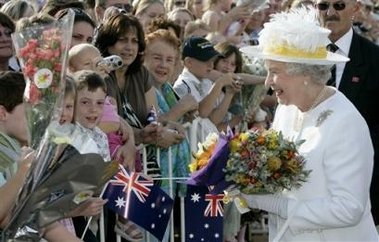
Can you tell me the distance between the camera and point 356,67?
26.3ft

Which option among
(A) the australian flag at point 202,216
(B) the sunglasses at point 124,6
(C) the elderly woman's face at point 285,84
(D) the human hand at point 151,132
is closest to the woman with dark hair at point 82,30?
(D) the human hand at point 151,132

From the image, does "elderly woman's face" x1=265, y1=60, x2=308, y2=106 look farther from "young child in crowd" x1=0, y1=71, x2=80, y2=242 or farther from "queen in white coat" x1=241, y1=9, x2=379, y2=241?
"young child in crowd" x1=0, y1=71, x2=80, y2=242

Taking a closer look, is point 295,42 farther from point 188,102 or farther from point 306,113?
point 188,102

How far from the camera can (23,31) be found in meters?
5.50

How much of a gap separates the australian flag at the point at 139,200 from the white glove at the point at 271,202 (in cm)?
149

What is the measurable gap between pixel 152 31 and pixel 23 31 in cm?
421

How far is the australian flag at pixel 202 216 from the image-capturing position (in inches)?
340

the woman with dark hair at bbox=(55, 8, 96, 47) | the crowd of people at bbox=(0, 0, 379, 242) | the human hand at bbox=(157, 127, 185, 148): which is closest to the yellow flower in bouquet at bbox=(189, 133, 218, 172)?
the crowd of people at bbox=(0, 0, 379, 242)

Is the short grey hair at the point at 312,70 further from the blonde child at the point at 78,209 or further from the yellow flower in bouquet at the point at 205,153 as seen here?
the blonde child at the point at 78,209

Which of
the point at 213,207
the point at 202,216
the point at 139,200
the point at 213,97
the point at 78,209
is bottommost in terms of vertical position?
the point at 202,216

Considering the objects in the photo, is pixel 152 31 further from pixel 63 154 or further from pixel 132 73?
pixel 63 154

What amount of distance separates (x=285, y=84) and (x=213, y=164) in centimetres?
61

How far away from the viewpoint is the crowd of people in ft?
20.1

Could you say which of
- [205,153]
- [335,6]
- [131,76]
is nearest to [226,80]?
[131,76]
